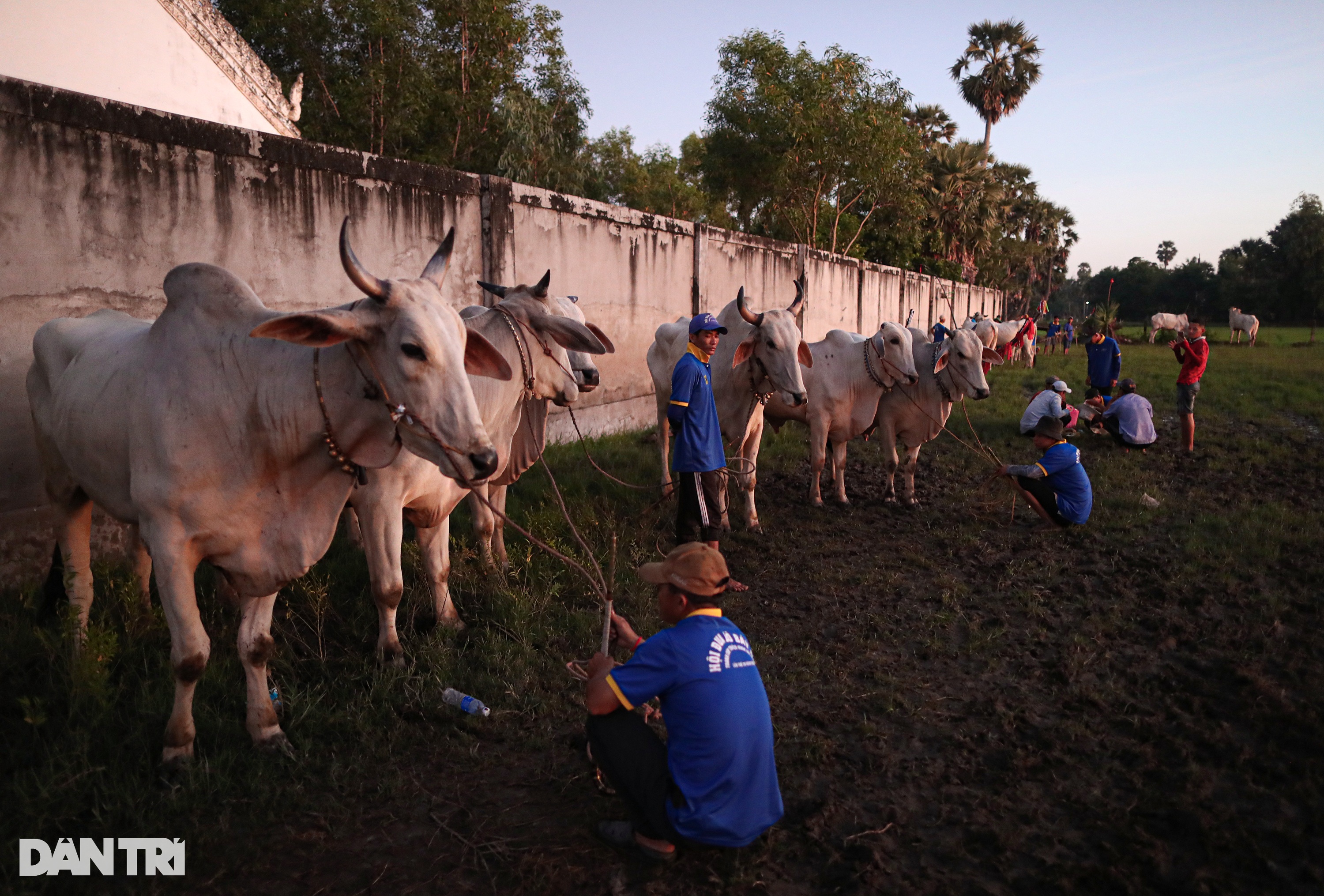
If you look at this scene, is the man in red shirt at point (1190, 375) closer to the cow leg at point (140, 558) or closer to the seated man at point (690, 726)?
the seated man at point (690, 726)

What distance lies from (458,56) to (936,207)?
19973 mm

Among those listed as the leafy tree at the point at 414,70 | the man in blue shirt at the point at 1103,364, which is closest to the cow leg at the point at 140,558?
the man in blue shirt at the point at 1103,364

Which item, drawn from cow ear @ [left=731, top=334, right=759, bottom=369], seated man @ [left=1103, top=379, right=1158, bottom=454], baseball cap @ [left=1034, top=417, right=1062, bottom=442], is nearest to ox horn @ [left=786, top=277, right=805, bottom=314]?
cow ear @ [left=731, top=334, right=759, bottom=369]

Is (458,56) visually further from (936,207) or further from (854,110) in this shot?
(936,207)

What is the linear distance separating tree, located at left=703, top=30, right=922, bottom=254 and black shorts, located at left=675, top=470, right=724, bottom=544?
1449 centimetres

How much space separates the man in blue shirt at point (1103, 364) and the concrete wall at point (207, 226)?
7666 mm

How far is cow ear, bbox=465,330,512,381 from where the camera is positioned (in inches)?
130

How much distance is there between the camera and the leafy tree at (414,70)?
18.3 m

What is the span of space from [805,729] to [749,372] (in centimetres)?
364

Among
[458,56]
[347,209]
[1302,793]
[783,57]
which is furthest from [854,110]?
[1302,793]

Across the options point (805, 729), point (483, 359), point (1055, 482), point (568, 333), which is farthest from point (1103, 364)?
point (483, 359)

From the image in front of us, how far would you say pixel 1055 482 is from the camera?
Result: 6.82 m

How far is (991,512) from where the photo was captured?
7.40 m

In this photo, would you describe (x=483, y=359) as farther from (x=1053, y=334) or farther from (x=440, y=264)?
(x=1053, y=334)
